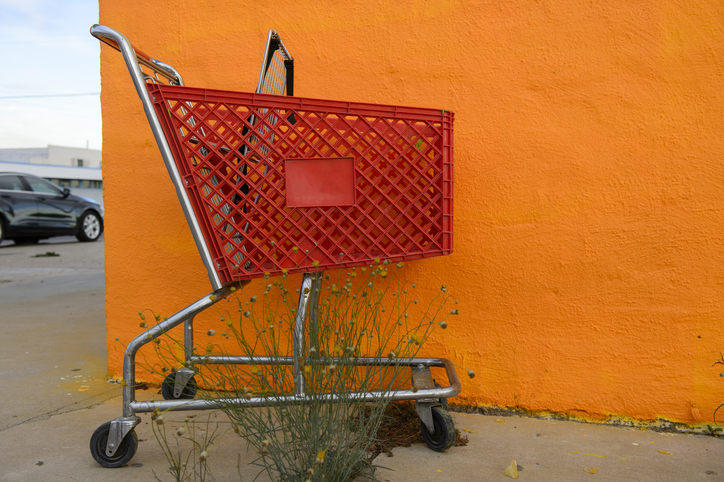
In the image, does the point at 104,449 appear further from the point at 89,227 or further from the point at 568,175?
the point at 89,227

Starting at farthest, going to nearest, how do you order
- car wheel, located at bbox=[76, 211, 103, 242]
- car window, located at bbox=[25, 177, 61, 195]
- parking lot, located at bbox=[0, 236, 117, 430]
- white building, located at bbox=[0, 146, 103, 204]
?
white building, located at bbox=[0, 146, 103, 204], car wheel, located at bbox=[76, 211, 103, 242], car window, located at bbox=[25, 177, 61, 195], parking lot, located at bbox=[0, 236, 117, 430]

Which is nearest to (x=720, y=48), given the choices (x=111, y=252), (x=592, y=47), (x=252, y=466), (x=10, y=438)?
(x=592, y=47)

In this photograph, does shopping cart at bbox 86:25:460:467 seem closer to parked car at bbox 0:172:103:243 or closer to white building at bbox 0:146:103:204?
parked car at bbox 0:172:103:243

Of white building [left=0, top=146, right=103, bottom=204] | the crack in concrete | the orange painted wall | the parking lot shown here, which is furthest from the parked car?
white building [left=0, top=146, right=103, bottom=204]

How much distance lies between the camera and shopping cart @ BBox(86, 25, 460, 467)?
1.89m

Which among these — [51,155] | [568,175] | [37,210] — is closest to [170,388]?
[568,175]

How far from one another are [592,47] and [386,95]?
0.94 meters

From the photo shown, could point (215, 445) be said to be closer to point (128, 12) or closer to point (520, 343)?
point (520, 343)

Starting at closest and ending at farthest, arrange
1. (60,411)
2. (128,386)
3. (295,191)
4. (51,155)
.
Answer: (128,386) < (295,191) < (60,411) < (51,155)

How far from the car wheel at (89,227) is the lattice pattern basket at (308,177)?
1140cm

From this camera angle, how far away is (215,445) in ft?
6.94

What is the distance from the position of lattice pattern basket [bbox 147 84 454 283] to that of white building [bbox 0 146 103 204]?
3566 centimetres

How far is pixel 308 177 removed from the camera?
200cm

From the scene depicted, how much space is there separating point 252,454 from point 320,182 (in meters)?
1.08
